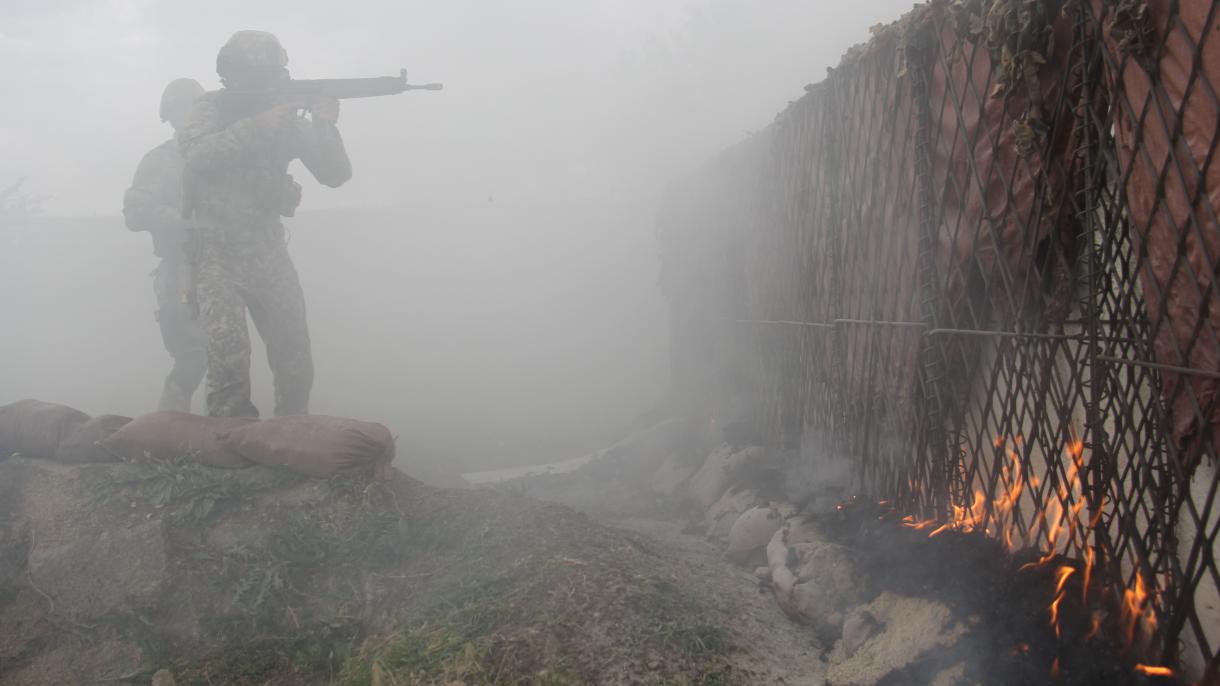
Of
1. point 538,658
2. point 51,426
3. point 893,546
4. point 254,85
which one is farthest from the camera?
point 254,85

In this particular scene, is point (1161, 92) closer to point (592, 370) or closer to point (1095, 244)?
point (1095, 244)

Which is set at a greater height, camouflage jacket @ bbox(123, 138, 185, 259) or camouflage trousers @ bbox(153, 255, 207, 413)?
camouflage jacket @ bbox(123, 138, 185, 259)

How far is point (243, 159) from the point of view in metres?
5.58

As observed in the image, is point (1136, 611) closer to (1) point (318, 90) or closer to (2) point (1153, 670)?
(2) point (1153, 670)

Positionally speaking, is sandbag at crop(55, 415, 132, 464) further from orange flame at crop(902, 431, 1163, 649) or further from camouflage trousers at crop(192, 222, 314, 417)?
orange flame at crop(902, 431, 1163, 649)

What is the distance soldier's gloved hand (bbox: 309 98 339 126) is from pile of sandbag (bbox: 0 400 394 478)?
8.56 ft

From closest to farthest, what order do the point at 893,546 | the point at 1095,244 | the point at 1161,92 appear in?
the point at 1161,92, the point at 1095,244, the point at 893,546

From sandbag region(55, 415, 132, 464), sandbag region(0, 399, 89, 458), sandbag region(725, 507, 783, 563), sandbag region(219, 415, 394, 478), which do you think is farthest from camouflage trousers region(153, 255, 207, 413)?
sandbag region(725, 507, 783, 563)

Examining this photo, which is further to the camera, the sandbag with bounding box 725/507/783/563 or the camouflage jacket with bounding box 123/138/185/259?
the camouflage jacket with bounding box 123/138/185/259

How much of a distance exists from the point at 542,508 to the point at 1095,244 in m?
3.27

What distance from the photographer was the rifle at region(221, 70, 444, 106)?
595 centimetres

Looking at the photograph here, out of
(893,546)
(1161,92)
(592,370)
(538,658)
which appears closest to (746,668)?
(538,658)

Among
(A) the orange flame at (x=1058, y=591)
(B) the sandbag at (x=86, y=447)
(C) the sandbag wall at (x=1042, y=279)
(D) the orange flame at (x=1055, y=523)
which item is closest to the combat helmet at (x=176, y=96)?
(B) the sandbag at (x=86, y=447)

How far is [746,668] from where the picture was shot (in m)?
2.80
